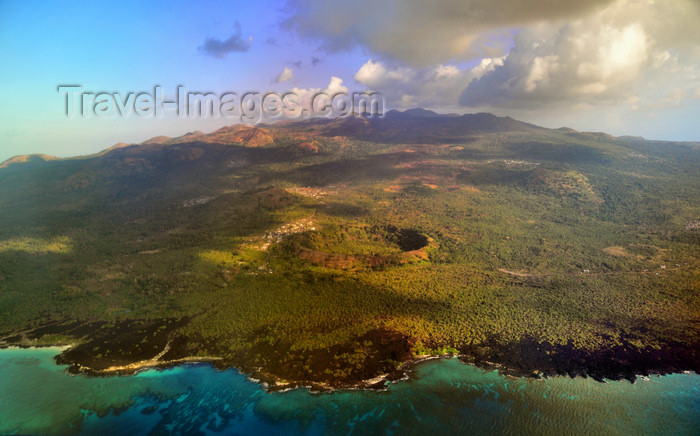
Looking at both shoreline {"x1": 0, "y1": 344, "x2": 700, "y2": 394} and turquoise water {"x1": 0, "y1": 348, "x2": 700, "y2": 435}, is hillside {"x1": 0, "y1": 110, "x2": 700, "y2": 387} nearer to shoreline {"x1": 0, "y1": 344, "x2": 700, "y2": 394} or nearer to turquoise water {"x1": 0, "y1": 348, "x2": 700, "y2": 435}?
shoreline {"x1": 0, "y1": 344, "x2": 700, "y2": 394}

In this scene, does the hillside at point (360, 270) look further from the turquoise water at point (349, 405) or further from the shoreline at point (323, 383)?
the turquoise water at point (349, 405)

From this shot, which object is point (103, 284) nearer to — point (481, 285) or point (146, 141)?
point (481, 285)

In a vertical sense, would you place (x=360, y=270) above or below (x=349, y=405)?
above

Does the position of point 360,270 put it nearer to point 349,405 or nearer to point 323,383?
point 323,383

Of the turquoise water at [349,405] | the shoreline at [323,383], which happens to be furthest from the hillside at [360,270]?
the turquoise water at [349,405]

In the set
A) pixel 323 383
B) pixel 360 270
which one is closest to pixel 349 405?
pixel 323 383

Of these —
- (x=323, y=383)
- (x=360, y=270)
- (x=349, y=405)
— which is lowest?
(x=349, y=405)

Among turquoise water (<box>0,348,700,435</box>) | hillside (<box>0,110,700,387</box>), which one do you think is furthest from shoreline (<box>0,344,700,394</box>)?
turquoise water (<box>0,348,700,435</box>)
